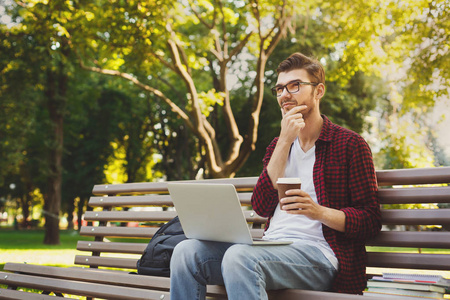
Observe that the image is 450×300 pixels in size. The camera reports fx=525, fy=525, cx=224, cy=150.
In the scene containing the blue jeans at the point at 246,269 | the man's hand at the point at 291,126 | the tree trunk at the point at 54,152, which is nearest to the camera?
the blue jeans at the point at 246,269

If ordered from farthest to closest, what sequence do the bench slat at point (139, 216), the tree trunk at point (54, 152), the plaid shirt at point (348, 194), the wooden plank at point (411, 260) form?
the tree trunk at point (54, 152) → the bench slat at point (139, 216) → the plaid shirt at point (348, 194) → the wooden plank at point (411, 260)

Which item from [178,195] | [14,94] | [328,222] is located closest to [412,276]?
[328,222]

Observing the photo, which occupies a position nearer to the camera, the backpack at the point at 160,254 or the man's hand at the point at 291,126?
the man's hand at the point at 291,126

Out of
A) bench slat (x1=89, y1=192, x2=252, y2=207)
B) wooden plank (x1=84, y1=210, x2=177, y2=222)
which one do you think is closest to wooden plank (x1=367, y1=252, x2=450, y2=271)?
bench slat (x1=89, y1=192, x2=252, y2=207)

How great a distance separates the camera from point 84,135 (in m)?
30.8

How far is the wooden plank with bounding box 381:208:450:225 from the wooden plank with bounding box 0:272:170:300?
1354 millimetres

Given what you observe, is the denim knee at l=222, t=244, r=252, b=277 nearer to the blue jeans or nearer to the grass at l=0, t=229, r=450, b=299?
the blue jeans

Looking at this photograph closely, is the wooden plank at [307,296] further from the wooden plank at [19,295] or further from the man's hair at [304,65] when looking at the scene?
the wooden plank at [19,295]

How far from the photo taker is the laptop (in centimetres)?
260

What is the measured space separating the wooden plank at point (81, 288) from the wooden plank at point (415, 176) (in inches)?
57.1

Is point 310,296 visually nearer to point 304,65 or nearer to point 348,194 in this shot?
point 348,194

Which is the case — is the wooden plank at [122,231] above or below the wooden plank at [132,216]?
below

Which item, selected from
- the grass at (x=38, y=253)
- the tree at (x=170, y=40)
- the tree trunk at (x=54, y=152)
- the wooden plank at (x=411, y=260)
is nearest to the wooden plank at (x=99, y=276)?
the wooden plank at (x=411, y=260)

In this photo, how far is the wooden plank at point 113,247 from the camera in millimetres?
4059
